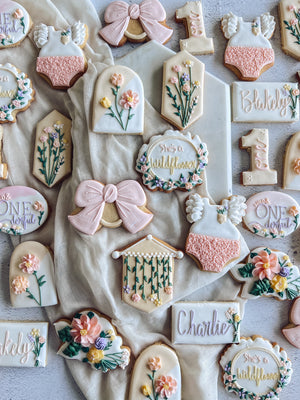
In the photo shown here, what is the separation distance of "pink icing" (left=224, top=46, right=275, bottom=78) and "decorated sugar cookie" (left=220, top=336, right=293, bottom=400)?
755mm

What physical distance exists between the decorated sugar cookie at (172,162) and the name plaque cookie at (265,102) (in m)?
0.17

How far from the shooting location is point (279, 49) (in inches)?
47.6

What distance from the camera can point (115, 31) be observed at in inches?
45.7

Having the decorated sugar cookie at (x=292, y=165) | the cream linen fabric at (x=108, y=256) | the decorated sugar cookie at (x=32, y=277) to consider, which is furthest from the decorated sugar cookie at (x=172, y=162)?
the decorated sugar cookie at (x=32, y=277)

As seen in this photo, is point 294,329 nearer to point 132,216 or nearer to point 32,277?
point 132,216

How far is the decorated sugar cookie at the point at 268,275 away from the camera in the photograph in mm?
1089

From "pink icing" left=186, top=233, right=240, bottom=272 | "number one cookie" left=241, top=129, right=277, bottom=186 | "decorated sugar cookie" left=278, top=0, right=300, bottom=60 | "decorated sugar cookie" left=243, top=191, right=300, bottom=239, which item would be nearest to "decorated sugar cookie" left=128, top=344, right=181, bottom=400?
"pink icing" left=186, top=233, right=240, bottom=272

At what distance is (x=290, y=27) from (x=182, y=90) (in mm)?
393

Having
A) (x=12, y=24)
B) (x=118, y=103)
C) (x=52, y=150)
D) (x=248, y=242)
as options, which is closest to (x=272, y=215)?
(x=248, y=242)

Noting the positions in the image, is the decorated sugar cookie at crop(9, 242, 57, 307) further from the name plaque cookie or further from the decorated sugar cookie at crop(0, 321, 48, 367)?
the name plaque cookie

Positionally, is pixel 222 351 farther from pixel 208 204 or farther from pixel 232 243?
pixel 208 204

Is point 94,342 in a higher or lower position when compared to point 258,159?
lower

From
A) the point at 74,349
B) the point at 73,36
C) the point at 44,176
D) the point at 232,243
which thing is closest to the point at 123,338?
the point at 74,349

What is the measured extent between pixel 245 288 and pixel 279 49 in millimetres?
709
